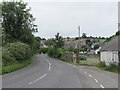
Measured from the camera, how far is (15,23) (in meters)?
63.6

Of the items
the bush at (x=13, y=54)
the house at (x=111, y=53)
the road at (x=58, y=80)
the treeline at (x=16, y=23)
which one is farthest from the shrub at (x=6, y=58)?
the treeline at (x=16, y=23)

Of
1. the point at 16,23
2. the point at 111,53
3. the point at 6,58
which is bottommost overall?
the point at 6,58

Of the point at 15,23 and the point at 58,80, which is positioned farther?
the point at 15,23

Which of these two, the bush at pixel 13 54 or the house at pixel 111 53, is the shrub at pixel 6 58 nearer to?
the bush at pixel 13 54

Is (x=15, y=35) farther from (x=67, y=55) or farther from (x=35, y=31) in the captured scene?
(x=67, y=55)

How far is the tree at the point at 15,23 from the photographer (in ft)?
206

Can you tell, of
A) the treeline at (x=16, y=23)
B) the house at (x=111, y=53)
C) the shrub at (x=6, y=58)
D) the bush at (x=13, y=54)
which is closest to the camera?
the shrub at (x=6, y=58)

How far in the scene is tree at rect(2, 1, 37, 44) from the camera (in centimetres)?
6269

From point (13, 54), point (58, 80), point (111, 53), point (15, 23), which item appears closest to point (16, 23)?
point (15, 23)

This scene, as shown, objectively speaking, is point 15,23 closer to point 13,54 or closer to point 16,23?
point 16,23

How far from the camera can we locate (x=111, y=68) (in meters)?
40.2

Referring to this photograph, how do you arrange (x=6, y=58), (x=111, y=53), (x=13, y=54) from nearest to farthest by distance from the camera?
(x=6, y=58) < (x=13, y=54) < (x=111, y=53)

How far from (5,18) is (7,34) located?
3.07 m

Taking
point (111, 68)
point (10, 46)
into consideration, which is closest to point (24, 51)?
point (10, 46)
